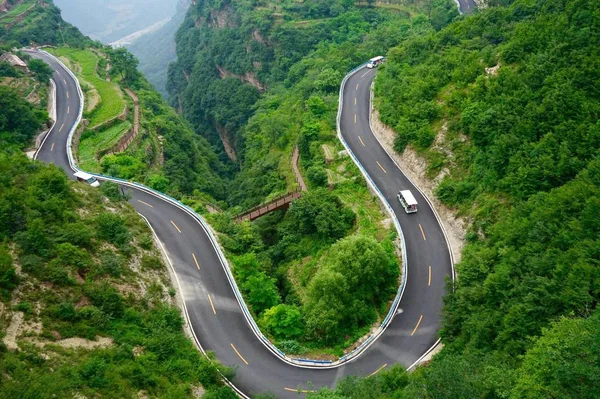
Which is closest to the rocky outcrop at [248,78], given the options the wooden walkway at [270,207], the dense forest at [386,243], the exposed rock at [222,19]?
the exposed rock at [222,19]

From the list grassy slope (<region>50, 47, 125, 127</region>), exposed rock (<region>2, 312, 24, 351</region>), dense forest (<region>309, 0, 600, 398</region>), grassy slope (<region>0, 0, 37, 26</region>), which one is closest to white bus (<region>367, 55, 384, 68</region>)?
dense forest (<region>309, 0, 600, 398</region>)

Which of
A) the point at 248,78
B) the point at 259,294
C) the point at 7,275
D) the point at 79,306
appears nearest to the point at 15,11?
the point at 248,78

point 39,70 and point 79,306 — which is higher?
point 39,70

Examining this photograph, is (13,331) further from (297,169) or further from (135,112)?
(135,112)

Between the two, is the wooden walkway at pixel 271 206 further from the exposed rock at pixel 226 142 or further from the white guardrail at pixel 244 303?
the exposed rock at pixel 226 142

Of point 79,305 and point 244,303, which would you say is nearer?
point 79,305

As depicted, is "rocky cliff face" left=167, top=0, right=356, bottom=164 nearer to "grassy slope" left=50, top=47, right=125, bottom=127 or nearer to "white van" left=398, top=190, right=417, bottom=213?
"grassy slope" left=50, top=47, right=125, bottom=127

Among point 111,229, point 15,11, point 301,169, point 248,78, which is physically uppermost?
point 15,11
